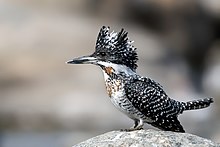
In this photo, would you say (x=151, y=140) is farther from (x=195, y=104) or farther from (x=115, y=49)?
(x=115, y=49)

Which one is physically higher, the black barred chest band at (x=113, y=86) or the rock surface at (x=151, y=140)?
the black barred chest band at (x=113, y=86)

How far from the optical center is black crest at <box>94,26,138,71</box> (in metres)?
7.74

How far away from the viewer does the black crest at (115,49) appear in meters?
7.74

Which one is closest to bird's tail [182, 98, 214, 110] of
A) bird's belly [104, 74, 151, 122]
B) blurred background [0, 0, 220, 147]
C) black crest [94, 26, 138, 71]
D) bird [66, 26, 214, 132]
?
bird [66, 26, 214, 132]

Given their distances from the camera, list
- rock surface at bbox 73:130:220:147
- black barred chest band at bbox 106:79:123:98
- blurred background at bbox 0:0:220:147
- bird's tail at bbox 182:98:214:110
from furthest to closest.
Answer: blurred background at bbox 0:0:220:147
bird's tail at bbox 182:98:214:110
black barred chest band at bbox 106:79:123:98
rock surface at bbox 73:130:220:147

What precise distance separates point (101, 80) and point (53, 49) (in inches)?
69.1

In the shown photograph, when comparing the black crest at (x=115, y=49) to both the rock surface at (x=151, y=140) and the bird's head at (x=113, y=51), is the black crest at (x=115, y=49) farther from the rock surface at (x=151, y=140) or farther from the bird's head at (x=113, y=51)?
the rock surface at (x=151, y=140)

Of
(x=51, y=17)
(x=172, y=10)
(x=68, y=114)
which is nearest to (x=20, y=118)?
(x=68, y=114)

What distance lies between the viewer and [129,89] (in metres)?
7.71

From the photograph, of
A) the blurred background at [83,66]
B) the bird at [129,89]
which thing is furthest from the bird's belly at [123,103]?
the blurred background at [83,66]

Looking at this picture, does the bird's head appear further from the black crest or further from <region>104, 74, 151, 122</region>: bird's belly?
<region>104, 74, 151, 122</region>: bird's belly

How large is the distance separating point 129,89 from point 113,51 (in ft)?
1.35

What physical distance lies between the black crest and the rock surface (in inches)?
27.7

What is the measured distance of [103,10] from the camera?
970 inches
